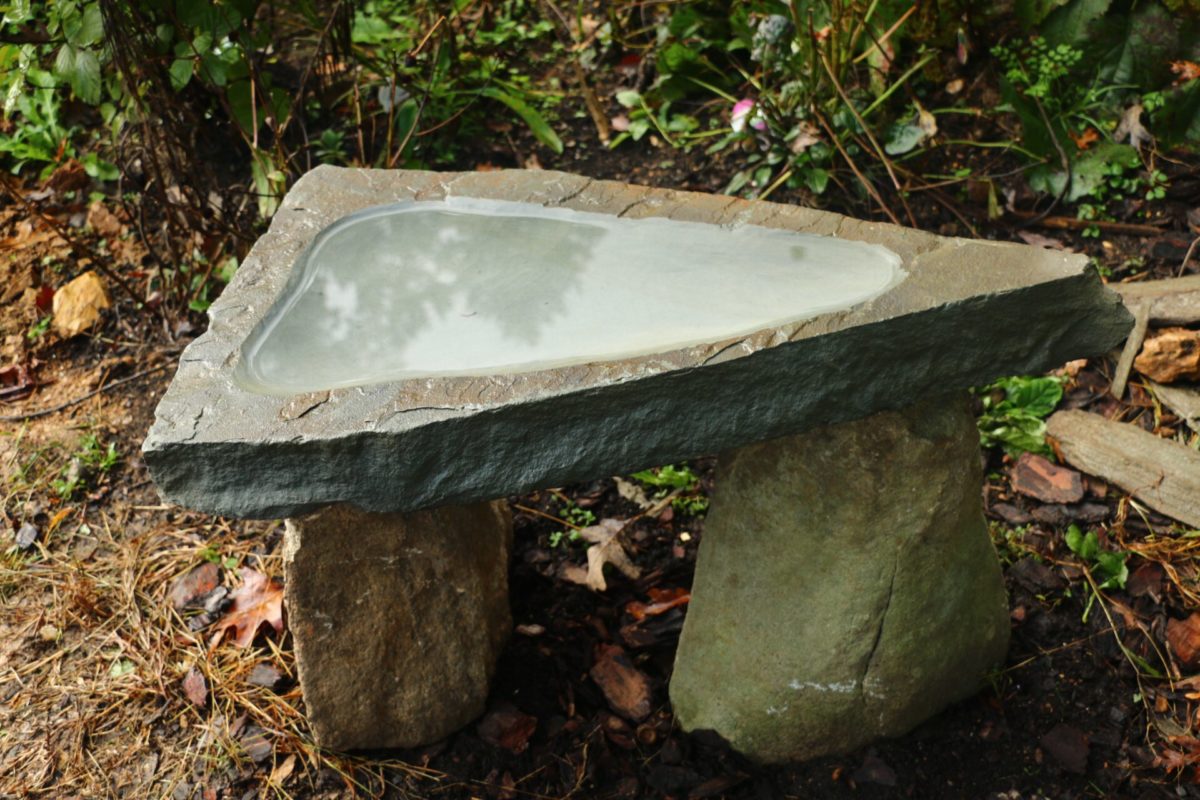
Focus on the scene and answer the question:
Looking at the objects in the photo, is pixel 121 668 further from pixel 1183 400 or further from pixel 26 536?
pixel 1183 400

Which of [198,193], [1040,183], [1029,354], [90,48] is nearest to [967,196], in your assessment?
[1040,183]

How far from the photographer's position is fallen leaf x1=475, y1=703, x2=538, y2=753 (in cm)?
250

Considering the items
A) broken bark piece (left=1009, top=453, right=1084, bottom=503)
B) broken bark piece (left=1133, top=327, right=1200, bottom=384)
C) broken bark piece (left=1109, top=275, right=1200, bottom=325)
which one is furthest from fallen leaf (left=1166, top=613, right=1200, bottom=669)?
broken bark piece (left=1109, top=275, right=1200, bottom=325)

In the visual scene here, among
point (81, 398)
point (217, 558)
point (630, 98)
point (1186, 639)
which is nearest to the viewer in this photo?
point (1186, 639)

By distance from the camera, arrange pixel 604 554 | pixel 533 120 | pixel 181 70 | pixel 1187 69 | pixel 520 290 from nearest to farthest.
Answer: pixel 520 290 < pixel 604 554 < pixel 1187 69 < pixel 181 70 < pixel 533 120

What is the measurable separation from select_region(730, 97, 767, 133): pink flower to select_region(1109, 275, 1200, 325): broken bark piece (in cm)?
111

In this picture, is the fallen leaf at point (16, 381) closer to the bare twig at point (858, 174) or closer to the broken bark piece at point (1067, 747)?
the bare twig at point (858, 174)

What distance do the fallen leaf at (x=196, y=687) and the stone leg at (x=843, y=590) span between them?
1034mm

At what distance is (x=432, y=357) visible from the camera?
201 centimetres

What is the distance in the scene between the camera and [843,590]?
2238mm

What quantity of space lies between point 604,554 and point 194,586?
0.99 m

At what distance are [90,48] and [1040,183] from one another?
2.62m

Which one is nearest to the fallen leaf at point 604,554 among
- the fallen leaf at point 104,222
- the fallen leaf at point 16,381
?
the fallen leaf at point 16,381

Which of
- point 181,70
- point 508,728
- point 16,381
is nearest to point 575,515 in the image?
point 508,728
